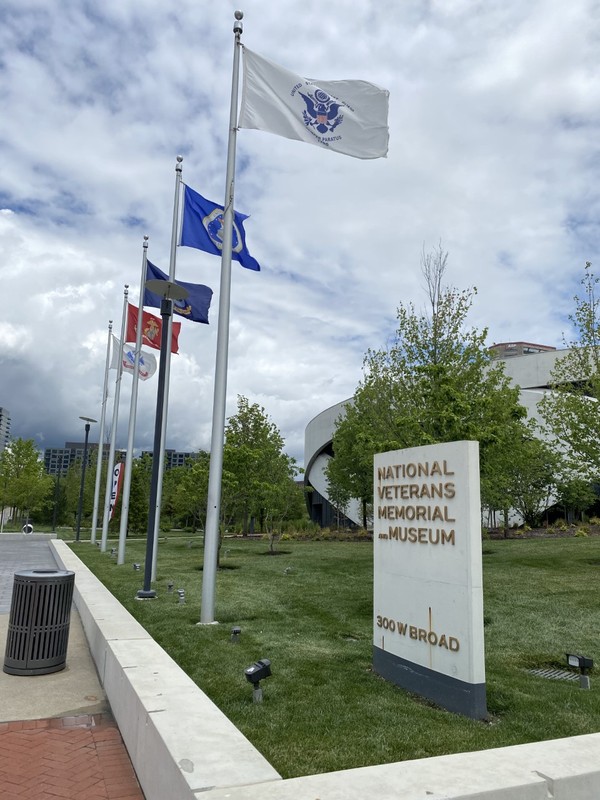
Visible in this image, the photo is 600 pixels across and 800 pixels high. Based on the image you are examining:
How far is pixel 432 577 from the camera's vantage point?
18.7ft

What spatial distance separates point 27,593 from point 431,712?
13.6 ft

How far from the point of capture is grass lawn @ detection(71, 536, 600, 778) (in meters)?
4.39

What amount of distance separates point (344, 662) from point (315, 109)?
26.6 ft

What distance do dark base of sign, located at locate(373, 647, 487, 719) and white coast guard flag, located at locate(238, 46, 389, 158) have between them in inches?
299

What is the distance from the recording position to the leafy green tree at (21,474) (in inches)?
1500

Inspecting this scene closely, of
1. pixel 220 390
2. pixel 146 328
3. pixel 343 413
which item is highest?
pixel 343 413

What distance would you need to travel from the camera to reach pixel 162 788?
3.52 m

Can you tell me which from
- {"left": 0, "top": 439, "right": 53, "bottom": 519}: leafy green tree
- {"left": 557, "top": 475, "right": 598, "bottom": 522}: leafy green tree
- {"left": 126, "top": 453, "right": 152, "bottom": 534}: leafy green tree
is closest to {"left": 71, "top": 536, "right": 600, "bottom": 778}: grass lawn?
{"left": 557, "top": 475, "right": 598, "bottom": 522}: leafy green tree

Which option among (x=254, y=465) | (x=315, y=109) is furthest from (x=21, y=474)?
(x=315, y=109)

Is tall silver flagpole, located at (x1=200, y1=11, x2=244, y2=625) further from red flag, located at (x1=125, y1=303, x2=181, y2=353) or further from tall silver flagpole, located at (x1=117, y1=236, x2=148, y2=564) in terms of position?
red flag, located at (x1=125, y1=303, x2=181, y2=353)

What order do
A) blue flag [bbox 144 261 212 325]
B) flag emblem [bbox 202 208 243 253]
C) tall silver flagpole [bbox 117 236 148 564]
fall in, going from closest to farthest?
flag emblem [bbox 202 208 243 253], blue flag [bbox 144 261 212 325], tall silver flagpole [bbox 117 236 148 564]

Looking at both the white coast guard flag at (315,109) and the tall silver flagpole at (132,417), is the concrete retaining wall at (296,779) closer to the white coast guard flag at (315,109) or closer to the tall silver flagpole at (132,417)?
the white coast guard flag at (315,109)

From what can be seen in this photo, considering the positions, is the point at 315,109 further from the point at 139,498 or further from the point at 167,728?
the point at 139,498

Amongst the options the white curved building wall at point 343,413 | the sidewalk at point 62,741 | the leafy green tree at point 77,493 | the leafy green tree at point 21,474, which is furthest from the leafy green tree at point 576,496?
the leafy green tree at point 77,493
